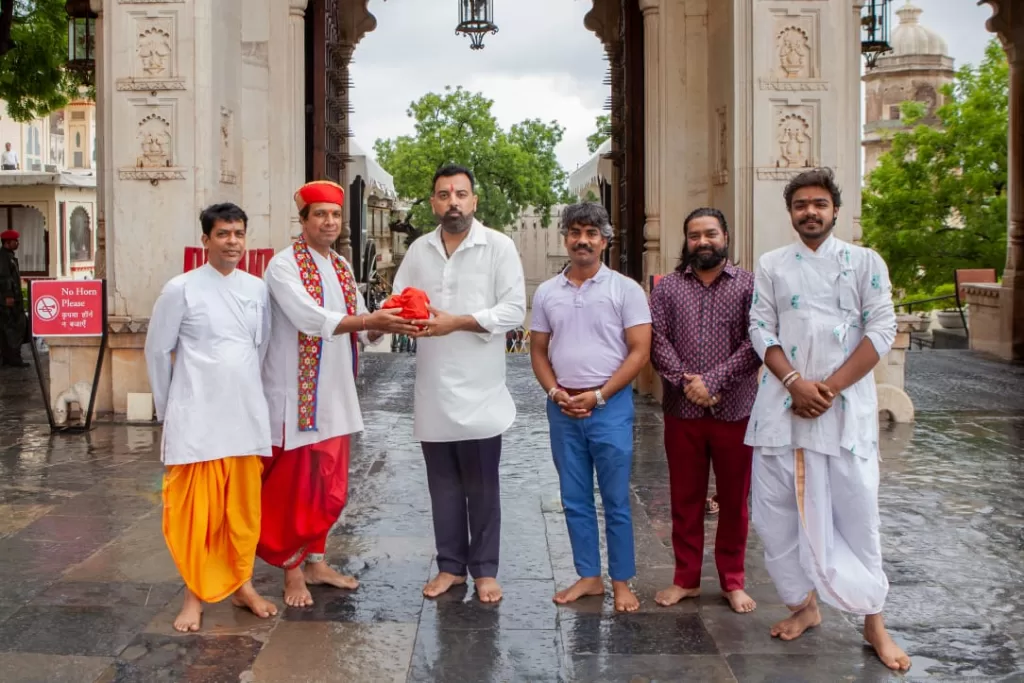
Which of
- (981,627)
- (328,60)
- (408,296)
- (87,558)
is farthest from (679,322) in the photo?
(328,60)

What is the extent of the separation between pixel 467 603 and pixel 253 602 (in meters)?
0.91

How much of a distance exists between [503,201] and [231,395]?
41.4m

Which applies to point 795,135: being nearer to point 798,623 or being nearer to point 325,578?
point 798,623

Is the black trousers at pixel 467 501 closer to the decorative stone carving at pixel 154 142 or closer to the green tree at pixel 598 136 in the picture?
the decorative stone carving at pixel 154 142

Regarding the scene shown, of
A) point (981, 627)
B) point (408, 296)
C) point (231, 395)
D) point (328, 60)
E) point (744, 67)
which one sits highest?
point (328, 60)

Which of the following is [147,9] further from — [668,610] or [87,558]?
[668,610]

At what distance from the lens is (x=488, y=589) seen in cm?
496

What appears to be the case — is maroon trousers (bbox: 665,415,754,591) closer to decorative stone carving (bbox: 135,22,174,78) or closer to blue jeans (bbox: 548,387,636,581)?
blue jeans (bbox: 548,387,636,581)

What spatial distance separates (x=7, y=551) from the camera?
5.73 metres

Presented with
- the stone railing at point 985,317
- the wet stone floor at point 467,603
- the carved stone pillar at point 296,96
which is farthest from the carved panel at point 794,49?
the stone railing at point 985,317

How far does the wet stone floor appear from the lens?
4188 millimetres

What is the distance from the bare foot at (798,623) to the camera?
448 cm

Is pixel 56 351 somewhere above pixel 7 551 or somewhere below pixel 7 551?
above

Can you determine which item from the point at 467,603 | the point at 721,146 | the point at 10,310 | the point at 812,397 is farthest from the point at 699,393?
the point at 10,310
